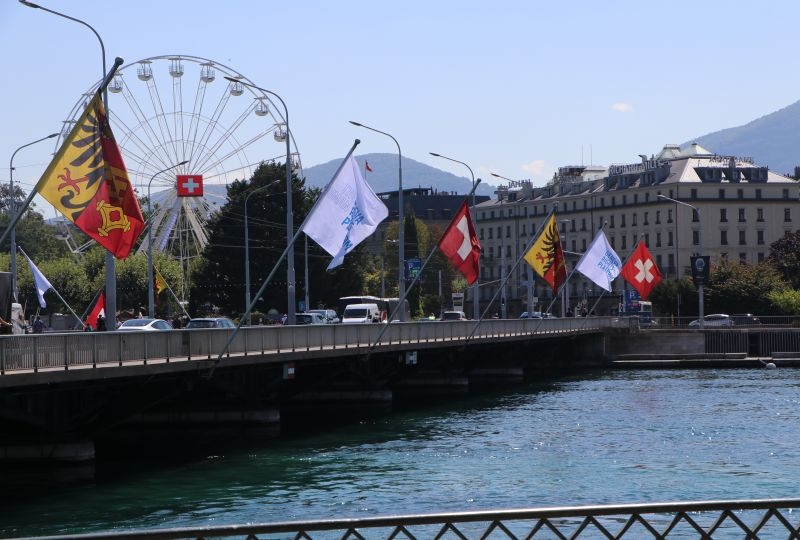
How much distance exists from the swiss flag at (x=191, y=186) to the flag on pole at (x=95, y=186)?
67.7 m

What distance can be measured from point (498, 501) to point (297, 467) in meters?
9.10

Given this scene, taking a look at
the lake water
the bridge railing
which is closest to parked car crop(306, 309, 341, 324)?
the bridge railing

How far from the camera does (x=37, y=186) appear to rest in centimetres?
2902

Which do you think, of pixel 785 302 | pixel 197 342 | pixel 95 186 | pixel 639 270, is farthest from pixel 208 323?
pixel 785 302

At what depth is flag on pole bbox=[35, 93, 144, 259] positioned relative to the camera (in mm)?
29891

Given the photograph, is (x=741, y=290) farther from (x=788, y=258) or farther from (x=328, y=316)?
(x=328, y=316)

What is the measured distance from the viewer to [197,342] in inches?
1649

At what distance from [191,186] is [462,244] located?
4902cm

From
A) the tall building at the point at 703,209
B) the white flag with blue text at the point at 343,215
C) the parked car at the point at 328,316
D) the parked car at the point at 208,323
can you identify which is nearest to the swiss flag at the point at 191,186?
the parked car at the point at 328,316

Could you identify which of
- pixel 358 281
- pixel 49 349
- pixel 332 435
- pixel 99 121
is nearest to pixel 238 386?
pixel 332 435

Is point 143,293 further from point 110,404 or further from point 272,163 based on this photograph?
point 110,404

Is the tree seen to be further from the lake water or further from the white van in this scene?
the lake water

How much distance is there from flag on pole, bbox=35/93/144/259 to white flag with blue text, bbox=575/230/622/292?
5212 centimetres

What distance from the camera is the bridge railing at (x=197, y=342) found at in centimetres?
3256
